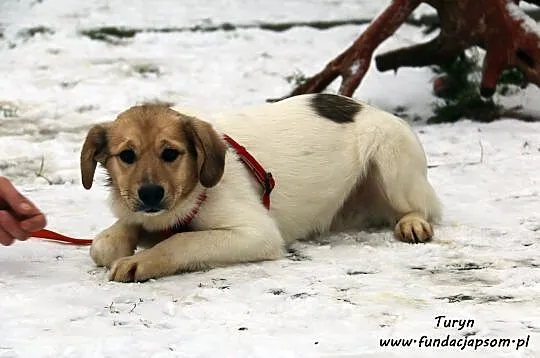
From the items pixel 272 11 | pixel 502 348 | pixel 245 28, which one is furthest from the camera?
pixel 272 11

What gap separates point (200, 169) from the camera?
4.52m

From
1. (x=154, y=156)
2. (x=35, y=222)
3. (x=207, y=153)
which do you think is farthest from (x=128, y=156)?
(x=35, y=222)

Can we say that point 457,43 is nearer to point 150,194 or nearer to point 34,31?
point 150,194

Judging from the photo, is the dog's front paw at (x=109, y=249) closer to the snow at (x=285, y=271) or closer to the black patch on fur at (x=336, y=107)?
the snow at (x=285, y=271)

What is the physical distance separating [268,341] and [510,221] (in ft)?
7.28

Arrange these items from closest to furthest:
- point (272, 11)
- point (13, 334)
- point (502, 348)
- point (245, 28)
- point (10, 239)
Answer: point (502, 348), point (13, 334), point (10, 239), point (245, 28), point (272, 11)

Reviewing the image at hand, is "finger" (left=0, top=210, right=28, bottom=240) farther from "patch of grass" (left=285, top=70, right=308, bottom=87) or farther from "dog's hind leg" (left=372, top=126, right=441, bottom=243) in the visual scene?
"patch of grass" (left=285, top=70, right=308, bottom=87)

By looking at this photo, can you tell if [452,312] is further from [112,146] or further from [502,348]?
[112,146]

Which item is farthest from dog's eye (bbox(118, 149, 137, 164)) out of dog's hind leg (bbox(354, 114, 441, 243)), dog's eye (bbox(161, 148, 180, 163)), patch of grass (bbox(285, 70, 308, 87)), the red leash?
patch of grass (bbox(285, 70, 308, 87))

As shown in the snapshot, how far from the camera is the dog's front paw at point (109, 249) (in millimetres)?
4547

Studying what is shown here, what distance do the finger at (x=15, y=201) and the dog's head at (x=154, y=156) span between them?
1.03ft

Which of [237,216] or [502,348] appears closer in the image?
[502,348]

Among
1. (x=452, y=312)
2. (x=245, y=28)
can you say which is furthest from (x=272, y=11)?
(x=452, y=312)

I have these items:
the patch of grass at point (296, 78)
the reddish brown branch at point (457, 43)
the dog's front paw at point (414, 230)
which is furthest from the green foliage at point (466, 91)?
the dog's front paw at point (414, 230)
